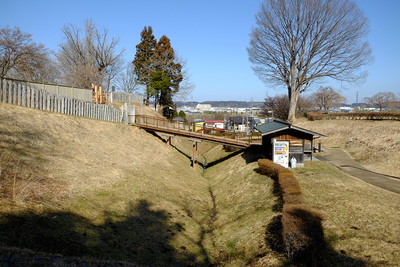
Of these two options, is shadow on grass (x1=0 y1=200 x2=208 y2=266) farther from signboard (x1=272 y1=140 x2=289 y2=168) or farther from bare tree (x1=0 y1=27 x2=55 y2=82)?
bare tree (x1=0 y1=27 x2=55 y2=82)

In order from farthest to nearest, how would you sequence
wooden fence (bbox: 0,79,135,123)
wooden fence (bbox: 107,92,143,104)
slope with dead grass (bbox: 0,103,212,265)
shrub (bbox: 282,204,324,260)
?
wooden fence (bbox: 107,92,143,104) → wooden fence (bbox: 0,79,135,123) → shrub (bbox: 282,204,324,260) → slope with dead grass (bbox: 0,103,212,265)

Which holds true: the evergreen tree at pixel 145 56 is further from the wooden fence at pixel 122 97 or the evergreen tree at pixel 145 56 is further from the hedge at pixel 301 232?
the hedge at pixel 301 232

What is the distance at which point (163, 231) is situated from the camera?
10.8m

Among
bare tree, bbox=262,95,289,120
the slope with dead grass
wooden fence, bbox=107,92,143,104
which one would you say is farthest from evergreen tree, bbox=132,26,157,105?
the slope with dead grass

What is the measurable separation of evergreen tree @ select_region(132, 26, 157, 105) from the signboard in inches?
1376

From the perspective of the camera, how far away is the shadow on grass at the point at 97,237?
22.1ft

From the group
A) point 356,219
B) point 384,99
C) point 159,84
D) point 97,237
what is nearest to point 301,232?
point 356,219

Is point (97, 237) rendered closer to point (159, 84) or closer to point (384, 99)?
point (159, 84)

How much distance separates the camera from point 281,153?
2078 cm

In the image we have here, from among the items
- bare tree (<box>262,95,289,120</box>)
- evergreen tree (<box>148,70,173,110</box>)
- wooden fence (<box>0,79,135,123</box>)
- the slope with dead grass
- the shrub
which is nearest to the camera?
the slope with dead grass

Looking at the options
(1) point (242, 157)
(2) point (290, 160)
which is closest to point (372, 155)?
(2) point (290, 160)

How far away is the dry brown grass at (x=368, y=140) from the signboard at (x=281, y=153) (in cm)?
725

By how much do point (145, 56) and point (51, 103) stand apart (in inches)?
1324

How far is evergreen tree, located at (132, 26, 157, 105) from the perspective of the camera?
51.8m
